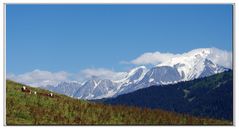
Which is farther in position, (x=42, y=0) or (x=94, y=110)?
(x=94, y=110)

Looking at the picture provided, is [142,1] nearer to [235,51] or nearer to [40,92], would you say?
[235,51]

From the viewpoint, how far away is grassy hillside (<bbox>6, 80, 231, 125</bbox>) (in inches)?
537

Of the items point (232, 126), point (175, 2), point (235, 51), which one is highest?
point (175, 2)

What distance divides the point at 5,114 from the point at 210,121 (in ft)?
17.5

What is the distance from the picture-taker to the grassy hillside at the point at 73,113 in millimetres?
13633

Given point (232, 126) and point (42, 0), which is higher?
point (42, 0)

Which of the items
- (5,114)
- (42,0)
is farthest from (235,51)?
(5,114)

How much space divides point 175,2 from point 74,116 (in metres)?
3.96

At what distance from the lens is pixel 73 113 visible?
14141 millimetres

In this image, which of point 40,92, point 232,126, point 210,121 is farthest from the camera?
point 40,92

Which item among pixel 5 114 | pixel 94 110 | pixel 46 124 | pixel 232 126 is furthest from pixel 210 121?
pixel 5 114

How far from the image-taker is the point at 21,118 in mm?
13586

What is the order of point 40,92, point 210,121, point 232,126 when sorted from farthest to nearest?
point 40,92, point 210,121, point 232,126

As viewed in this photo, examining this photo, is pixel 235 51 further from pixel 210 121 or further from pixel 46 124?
pixel 46 124
